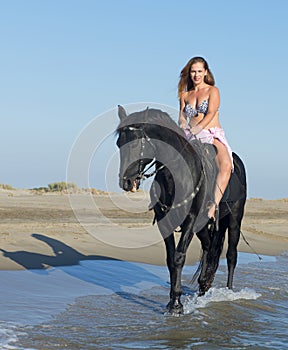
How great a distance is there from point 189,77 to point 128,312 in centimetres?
304

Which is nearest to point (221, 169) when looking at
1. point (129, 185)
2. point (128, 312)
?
point (129, 185)

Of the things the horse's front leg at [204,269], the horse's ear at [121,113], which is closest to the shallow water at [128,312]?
the horse's front leg at [204,269]

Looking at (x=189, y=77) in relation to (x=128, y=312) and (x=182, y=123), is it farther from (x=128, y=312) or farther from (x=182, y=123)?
(x=128, y=312)

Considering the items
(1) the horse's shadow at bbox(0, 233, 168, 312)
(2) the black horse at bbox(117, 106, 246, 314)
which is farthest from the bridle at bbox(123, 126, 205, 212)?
(1) the horse's shadow at bbox(0, 233, 168, 312)

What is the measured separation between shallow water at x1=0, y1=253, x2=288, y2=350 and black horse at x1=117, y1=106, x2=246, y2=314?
0.62m

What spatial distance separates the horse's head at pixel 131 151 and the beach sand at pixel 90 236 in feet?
3.48

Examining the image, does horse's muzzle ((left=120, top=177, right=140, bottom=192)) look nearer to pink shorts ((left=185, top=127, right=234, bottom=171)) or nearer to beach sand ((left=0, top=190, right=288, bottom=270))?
beach sand ((left=0, top=190, right=288, bottom=270))

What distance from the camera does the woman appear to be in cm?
763

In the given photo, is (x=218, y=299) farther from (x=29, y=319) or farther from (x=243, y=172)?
(x=29, y=319)

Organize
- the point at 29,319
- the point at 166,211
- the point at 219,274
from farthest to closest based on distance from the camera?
the point at 219,274 → the point at 166,211 → the point at 29,319

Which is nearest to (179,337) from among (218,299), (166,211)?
(166,211)

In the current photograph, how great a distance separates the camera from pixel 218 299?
820 cm

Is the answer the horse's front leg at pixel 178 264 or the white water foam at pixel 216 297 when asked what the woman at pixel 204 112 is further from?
the white water foam at pixel 216 297

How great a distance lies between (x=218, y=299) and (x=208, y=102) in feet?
8.47
